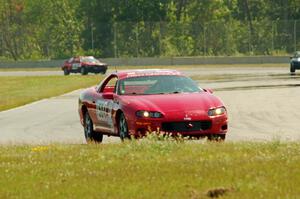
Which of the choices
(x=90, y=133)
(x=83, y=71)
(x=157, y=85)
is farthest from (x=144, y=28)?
(x=157, y=85)

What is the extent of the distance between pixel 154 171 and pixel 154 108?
5167 millimetres

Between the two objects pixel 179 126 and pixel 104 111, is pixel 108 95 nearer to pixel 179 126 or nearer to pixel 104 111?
pixel 104 111

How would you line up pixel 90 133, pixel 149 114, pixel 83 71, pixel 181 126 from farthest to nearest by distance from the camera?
pixel 83 71
pixel 90 133
pixel 149 114
pixel 181 126

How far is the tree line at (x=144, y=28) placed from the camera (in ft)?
256

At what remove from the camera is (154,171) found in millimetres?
9828

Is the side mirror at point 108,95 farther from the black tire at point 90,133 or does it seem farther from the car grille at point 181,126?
the car grille at point 181,126

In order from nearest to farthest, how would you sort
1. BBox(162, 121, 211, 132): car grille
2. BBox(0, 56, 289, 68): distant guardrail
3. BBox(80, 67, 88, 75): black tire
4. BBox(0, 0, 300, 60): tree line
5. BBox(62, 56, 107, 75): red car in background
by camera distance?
1. BBox(162, 121, 211, 132): car grille
2. BBox(62, 56, 107, 75): red car in background
3. BBox(80, 67, 88, 75): black tire
4. BBox(0, 56, 289, 68): distant guardrail
5. BBox(0, 0, 300, 60): tree line

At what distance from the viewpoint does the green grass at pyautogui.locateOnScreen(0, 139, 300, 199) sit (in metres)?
8.42

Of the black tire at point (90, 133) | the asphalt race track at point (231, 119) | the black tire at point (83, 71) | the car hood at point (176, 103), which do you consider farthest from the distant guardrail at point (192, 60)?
the car hood at point (176, 103)

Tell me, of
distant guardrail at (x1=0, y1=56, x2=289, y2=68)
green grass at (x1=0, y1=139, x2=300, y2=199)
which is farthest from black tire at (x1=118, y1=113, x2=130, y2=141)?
distant guardrail at (x1=0, y1=56, x2=289, y2=68)

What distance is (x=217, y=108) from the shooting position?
15.1 meters

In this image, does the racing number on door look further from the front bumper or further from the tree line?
the tree line

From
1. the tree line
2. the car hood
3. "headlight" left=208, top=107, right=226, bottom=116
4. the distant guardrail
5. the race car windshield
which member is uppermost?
the race car windshield

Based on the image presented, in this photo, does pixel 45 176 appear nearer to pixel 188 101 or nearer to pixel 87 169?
pixel 87 169
